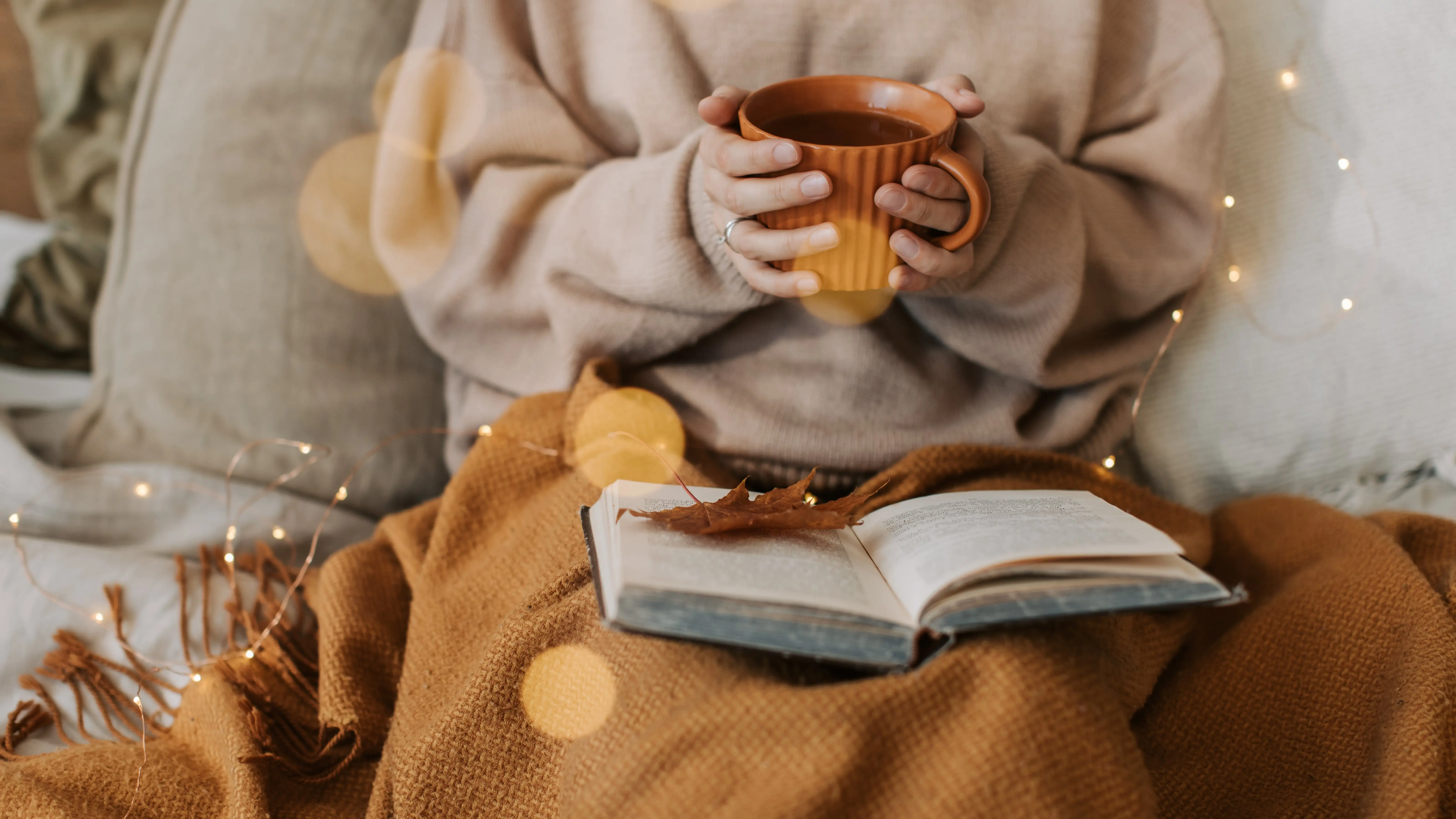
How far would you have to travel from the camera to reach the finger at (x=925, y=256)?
58 centimetres

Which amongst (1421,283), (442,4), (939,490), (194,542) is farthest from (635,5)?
(1421,283)

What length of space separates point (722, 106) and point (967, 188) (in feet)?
0.57

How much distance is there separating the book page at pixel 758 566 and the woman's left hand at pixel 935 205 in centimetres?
19

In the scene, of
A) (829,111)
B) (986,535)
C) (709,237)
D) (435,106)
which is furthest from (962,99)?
(435,106)

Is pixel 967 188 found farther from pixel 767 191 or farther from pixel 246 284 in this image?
pixel 246 284

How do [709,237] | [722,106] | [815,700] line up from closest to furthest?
[815,700] → [722,106] → [709,237]

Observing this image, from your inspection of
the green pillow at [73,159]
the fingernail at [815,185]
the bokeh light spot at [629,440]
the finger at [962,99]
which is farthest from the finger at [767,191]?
the green pillow at [73,159]

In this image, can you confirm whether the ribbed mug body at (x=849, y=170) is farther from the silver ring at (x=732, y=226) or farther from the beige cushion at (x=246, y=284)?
the beige cushion at (x=246, y=284)

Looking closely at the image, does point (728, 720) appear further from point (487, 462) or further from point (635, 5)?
point (635, 5)

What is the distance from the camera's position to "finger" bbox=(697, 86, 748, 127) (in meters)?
0.60

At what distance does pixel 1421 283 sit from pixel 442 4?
0.96 m

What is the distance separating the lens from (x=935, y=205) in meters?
0.57

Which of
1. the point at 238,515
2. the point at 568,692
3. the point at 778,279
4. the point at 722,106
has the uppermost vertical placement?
the point at 722,106

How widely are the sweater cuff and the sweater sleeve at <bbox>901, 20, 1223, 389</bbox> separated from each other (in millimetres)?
150
